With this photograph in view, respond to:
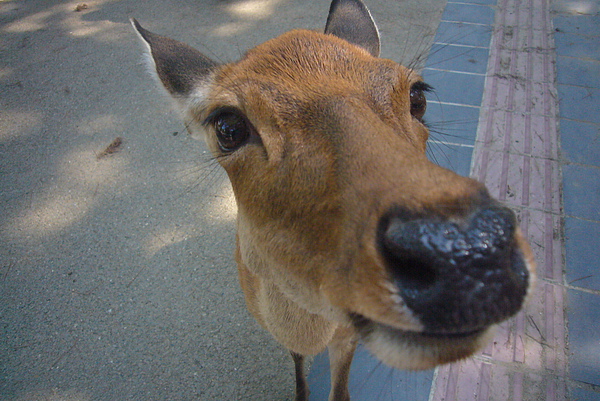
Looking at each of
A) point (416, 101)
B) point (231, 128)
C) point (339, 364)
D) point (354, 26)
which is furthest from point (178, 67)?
point (339, 364)

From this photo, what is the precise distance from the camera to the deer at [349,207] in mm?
953

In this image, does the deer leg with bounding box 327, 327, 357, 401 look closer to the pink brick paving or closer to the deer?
the deer

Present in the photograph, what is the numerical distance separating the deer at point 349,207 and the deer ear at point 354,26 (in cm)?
61

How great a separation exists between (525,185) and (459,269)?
3.69m

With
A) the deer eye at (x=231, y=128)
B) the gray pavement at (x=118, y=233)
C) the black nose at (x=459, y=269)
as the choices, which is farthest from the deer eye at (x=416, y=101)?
the gray pavement at (x=118, y=233)

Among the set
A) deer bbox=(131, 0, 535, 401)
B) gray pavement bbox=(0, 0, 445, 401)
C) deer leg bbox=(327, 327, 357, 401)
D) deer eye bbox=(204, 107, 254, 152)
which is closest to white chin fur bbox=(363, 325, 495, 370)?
deer bbox=(131, 0, 535, 401)

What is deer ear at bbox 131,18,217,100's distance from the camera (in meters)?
2.10

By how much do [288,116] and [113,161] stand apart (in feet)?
12.5

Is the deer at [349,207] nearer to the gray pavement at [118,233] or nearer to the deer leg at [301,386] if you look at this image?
the deer leg at [301,386]

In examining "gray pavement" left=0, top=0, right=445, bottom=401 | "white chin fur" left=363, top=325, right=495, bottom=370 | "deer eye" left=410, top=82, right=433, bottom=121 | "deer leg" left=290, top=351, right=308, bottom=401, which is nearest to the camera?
"white chin fur" left=363, top=325, right=495, bottom=370

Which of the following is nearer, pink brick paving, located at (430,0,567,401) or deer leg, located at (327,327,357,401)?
deer leg, located at (327,327,357,401)

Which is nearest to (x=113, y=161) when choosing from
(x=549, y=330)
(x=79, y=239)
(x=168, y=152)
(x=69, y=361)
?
(x=168, y=152)

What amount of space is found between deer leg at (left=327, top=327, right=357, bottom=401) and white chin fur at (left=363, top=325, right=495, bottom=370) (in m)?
1.12

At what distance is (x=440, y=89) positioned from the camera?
5.15 metres
